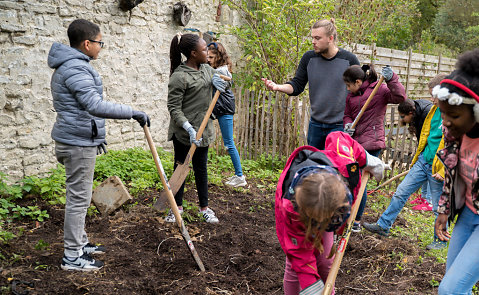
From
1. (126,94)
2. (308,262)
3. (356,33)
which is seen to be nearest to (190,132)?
(308,262)

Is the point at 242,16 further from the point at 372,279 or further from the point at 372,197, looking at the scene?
the point at 372,279

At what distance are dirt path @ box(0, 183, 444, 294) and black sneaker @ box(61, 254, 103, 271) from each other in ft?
0.17

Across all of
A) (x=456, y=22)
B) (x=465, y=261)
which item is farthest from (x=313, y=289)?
(x=456, y=22)

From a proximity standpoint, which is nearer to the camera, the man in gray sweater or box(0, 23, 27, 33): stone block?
the man in gray sweater

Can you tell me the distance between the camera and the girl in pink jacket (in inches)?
72.7

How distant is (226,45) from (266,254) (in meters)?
5.31

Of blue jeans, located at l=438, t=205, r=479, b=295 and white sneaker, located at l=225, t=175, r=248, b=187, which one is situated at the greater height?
blue jeans, located at l=438, t=205, r=479, b=295

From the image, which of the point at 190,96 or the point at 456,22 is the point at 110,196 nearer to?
the point at 190,96

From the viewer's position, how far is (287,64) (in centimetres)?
707

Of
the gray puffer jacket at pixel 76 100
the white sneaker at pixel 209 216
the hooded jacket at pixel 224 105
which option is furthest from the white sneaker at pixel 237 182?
the gray puffer jacket at pixel 76 100

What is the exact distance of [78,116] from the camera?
9.94 ft

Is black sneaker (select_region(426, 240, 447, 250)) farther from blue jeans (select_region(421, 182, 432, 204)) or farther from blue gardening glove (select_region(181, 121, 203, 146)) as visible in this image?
blue gardening glove (select_region(181, 121, 203, 146))

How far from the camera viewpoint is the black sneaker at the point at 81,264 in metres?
3.15

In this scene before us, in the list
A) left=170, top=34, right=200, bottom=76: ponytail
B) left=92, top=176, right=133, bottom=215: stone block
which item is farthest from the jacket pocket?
left=92, top=176, right=133, bottom=215: stone block
